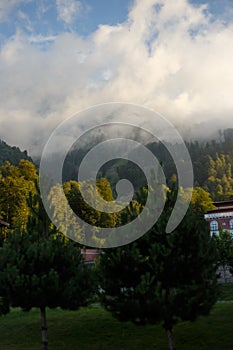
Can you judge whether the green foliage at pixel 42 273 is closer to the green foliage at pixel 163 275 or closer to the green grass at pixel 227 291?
the green foliage at pixel 163 275

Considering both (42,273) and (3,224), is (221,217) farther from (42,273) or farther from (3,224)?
(42,273)

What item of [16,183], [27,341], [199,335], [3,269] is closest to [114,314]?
[3,269]

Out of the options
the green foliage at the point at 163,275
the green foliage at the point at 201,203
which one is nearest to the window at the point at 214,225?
the green foliage at the point at 201,203

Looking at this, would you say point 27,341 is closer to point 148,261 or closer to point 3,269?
point 3,269

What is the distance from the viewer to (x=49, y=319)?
84.6 ft

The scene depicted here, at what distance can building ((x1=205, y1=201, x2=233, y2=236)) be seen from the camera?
2753 inches

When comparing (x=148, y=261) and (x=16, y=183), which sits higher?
(x=16, y=183)

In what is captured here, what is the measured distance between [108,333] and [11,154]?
472 ft

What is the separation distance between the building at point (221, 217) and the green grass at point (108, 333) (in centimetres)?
4572

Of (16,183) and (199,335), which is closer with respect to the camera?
(199,335)

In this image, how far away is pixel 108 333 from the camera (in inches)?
887

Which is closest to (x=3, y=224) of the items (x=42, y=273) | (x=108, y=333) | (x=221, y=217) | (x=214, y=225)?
(x=108, y=333)

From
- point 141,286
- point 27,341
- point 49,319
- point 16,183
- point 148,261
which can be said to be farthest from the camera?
point 16,183

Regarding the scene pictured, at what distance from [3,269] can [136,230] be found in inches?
260
